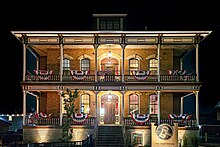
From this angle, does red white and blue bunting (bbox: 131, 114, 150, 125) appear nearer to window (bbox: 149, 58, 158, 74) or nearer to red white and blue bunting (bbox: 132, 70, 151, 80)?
red white and blue bunting (bbox: 132, 70, 151, 80)

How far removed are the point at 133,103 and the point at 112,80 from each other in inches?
154

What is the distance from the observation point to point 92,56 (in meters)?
36.0

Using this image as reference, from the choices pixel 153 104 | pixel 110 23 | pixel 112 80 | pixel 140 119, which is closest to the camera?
pixel 140 119

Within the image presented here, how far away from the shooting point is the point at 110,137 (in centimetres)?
3041

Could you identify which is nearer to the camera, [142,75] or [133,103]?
[142,75]

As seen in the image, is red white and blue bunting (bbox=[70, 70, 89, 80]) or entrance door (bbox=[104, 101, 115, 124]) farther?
entrance door (bbox=[104, 101, 115, 124])

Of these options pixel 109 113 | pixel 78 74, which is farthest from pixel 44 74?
pixel 109 113

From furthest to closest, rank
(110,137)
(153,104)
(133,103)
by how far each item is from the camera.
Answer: (133,103) → (153,104) → (110,137)

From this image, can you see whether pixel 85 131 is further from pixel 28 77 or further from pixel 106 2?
pixel 106 2

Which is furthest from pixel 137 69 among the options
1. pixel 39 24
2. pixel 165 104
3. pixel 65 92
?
pixel 39 24

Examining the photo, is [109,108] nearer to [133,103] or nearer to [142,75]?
[133,103]

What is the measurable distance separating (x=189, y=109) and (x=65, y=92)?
1479 cm

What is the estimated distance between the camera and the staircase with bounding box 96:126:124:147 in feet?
96.2

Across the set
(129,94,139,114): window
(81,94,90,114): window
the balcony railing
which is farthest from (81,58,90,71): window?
(129,94,139,114): window
